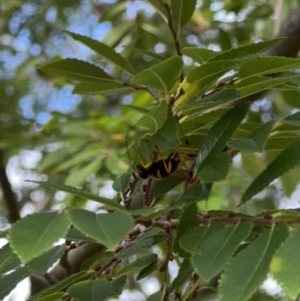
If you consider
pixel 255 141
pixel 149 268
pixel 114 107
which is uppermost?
pixel 255 141

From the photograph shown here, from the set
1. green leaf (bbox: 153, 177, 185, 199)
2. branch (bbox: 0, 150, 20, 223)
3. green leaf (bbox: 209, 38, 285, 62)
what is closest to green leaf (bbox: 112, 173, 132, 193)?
green leaf (bbox: 153, 177, 185, 199)

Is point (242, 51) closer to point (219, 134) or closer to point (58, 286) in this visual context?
point (219, 134)

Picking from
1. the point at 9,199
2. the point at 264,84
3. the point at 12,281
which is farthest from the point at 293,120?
the point at 9,199

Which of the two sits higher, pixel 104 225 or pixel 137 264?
pixel 104 225

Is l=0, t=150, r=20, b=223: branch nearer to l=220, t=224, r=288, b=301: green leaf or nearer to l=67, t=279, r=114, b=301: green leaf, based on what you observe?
l=67, t=279, r=114, b=301: green leaf

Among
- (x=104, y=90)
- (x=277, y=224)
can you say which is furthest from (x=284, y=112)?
(x=277, y=224)

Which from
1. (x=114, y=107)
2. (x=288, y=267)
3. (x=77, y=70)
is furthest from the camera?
(x=114, y=107)
